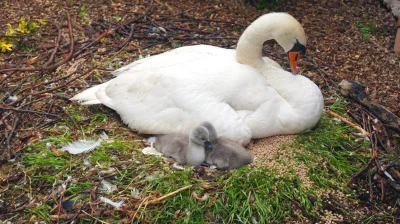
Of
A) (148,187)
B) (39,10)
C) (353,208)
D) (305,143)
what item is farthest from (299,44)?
(39,10)

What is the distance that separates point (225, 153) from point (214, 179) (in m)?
0.24

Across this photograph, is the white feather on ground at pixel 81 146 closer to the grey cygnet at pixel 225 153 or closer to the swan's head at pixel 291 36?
the grey cygnet at pixel 225 153

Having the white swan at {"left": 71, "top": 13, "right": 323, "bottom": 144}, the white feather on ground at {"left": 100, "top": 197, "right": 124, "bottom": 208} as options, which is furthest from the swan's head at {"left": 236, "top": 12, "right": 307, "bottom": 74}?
the white feather on ground at {"left": 100, "top": 197, "right": 124, "bottom": 208}

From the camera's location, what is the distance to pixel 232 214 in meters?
3.74

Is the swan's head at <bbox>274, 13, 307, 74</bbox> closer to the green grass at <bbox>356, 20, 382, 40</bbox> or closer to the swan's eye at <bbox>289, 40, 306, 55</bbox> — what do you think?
the swan's eye at <bbox>289, 40, 306, 55</bbox>

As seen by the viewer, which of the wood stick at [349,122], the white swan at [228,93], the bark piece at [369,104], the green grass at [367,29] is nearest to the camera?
the white swan at [228,93]

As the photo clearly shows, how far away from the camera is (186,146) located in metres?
4.24

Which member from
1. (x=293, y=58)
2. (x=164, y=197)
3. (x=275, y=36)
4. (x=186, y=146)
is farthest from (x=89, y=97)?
(x=293, y=58)

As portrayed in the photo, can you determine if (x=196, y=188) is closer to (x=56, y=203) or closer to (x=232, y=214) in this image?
(x=232, y=214)

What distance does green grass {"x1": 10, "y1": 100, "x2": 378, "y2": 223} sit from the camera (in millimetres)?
3787

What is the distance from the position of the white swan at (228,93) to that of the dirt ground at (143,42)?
78cm

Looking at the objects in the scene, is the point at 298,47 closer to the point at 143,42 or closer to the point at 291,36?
the point at 291,36

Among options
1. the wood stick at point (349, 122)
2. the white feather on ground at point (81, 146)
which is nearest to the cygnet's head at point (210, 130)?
the white feather on ground at point (81, 146)

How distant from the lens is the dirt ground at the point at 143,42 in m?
5.27
